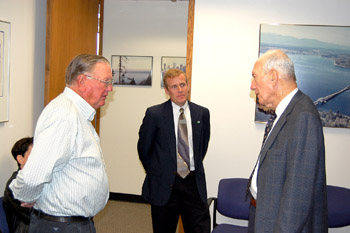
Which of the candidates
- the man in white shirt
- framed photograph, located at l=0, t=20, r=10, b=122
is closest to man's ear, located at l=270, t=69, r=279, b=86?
the man in white shirt

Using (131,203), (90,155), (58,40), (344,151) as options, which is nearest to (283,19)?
(344,151)

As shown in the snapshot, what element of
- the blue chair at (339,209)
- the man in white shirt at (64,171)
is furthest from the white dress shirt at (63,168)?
the blue chair at (339,209)

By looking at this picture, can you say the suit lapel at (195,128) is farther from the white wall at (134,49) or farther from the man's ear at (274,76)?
the white wall at (134,49)

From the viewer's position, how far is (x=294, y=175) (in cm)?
179

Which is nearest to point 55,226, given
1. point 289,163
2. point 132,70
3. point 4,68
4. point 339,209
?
point 289,163

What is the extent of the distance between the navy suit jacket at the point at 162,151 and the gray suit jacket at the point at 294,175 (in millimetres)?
1175

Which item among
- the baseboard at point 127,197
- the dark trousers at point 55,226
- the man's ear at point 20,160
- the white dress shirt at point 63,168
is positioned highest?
the white dress shirt at point 63,168

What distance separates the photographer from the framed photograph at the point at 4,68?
9.20 ft

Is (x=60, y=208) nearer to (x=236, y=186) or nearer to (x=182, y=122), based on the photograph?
(x=182, y=122)

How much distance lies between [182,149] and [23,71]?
150 centimetres

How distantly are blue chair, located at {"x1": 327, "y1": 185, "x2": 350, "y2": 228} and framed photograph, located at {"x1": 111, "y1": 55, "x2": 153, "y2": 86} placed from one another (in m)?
Result: 3.06

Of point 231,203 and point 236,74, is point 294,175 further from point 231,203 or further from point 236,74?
point 236,74

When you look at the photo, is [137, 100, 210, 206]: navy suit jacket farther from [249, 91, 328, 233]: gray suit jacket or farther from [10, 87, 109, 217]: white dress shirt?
[249, 91, 328, 233]: gray suit jacket

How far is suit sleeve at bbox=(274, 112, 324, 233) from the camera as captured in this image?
1771mm
